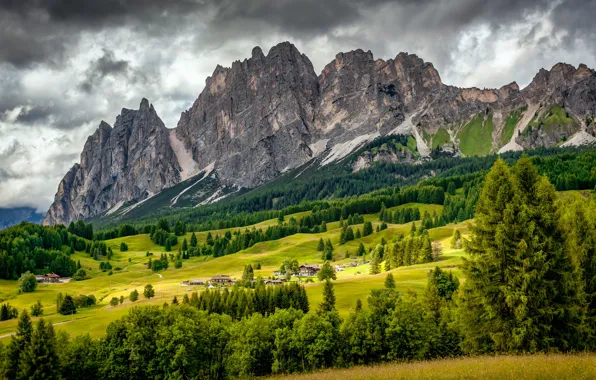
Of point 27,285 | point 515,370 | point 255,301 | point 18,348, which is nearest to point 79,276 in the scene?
point 27,285

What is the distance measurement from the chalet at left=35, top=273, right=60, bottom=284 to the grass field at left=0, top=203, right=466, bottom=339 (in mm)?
6184

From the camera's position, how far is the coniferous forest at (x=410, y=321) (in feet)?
78.7

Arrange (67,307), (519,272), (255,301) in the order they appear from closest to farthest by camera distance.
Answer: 1. (519,272)
2. (255,301)
3. (67,307)

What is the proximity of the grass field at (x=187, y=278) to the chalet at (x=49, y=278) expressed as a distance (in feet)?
20.3

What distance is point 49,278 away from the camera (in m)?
148

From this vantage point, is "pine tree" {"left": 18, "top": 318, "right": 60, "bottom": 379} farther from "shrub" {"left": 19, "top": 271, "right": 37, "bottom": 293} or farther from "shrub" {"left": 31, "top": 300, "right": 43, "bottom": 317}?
"shrub" {"left": 19, "top": 271, "right": 37, "bottom": 293}

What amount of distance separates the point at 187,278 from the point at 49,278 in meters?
46.1

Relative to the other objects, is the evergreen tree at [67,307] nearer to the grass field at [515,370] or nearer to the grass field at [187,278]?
the grass field at [187,278]

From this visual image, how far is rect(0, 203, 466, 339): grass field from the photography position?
86625mm

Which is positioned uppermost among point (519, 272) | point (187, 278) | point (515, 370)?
point (519, 272)

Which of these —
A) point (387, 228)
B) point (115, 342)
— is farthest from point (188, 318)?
point (387, 228)

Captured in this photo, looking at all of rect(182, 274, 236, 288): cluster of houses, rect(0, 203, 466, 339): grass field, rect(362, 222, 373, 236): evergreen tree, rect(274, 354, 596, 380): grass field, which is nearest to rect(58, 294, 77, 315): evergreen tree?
rect(0, 203, 466, 339): grass field

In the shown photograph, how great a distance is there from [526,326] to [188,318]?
4119cm

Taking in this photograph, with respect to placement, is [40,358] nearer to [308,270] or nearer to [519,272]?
[519,272]
